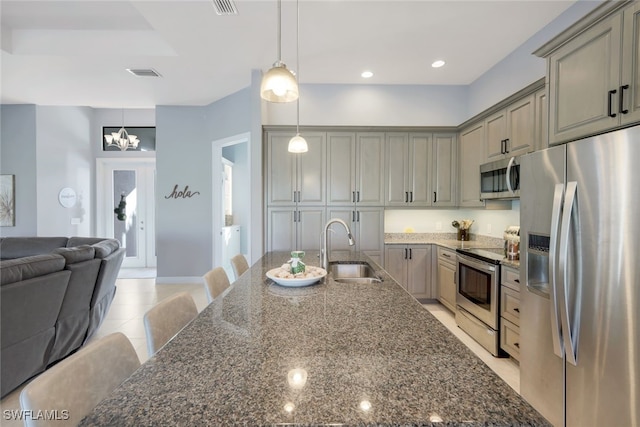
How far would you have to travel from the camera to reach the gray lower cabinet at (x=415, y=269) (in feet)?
12.9

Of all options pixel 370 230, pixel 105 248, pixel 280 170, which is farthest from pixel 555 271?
pixel 105 248

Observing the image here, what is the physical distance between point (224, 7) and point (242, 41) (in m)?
0.71

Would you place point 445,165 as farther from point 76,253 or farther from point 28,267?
point 28,267

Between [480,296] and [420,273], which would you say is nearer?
[480,296]

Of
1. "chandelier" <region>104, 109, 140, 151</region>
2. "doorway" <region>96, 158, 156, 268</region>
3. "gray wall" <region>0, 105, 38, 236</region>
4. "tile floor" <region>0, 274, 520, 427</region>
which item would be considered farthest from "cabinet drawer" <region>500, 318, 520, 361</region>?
"gray wall" <region>0, 105, 38, 236</region>

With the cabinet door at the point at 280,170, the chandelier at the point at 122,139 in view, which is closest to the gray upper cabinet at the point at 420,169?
the cabinet door at the point at 280,170

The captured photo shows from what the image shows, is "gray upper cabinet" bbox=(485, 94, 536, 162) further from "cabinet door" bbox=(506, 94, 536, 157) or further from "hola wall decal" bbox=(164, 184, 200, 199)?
"hola wall decal" bbox=(164, 184, 200, 199)

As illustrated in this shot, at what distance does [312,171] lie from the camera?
401 centimetres

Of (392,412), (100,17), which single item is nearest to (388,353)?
(392,412)

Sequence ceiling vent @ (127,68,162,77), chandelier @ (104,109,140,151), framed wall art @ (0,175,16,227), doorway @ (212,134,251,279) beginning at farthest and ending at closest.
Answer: chandelier @ (104,109,140,151) → framed wall art @ (0,175,16,227) → doorway @ (212,134,251,279) → ceiling vent @ (127,68,162,77)

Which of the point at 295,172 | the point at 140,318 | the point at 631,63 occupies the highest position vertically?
the point at 631,63

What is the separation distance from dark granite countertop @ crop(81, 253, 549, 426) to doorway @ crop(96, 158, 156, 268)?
654 cm

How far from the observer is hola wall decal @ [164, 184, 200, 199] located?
512 centimetres

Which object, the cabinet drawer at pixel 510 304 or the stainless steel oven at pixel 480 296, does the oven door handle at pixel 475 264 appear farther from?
the cabinet drawer at pixel 510 304
